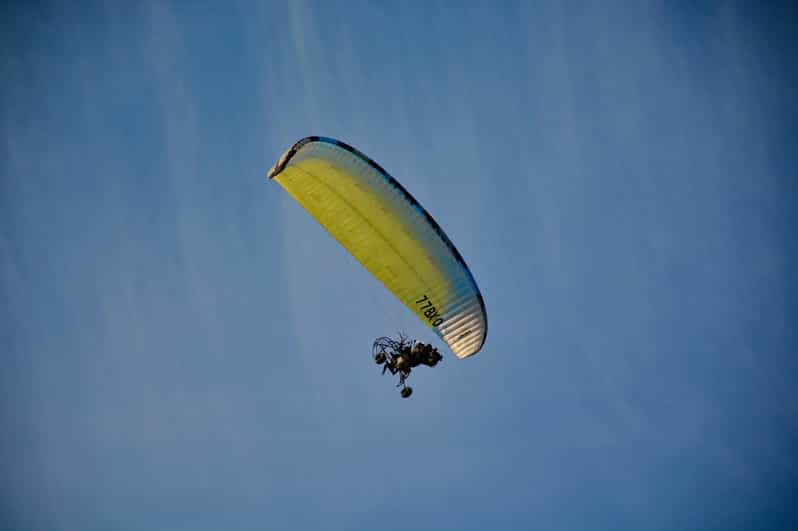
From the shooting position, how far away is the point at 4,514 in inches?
2044

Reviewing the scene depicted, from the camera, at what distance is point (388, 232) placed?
1595cm

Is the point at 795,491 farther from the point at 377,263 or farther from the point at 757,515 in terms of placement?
the point at 377,263

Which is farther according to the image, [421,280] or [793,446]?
[793,446]

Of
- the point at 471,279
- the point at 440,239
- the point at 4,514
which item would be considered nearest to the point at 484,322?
the point at 471,279

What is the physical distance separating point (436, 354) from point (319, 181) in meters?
6.76

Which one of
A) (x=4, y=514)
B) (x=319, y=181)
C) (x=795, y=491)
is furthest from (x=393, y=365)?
(x=795, y=491)

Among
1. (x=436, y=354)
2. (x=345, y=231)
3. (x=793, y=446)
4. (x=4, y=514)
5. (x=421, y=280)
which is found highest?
(x=793, y=446)

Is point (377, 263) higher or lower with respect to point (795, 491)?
lower

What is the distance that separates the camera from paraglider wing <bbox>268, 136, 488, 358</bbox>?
1439 centimetres

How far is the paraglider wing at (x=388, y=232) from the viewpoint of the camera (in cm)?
1439

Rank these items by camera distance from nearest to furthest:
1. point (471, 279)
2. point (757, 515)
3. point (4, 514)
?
point (471, 279) → point (4, 514) → point (757, 515)

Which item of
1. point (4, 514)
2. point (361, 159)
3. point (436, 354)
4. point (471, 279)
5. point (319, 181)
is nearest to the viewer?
point (361, 159)

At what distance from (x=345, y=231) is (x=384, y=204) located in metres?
1.81

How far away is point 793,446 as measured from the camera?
80.8 metres
